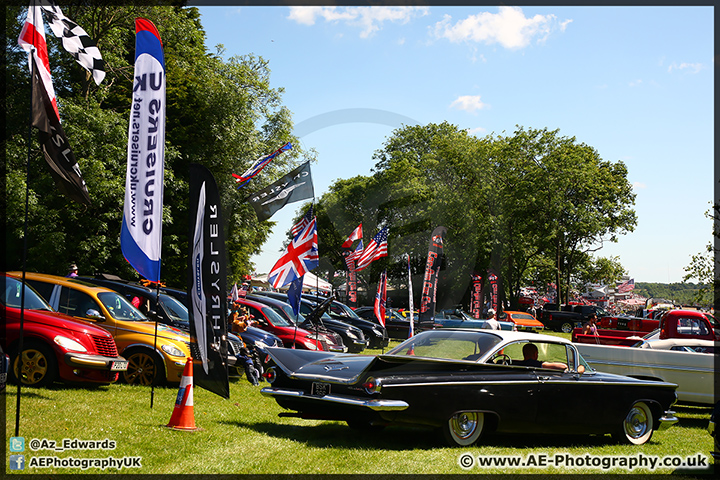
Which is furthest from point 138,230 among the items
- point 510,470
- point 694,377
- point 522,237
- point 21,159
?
point 522,237

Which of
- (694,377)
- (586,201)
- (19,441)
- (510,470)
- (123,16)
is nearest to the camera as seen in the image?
(19,441)

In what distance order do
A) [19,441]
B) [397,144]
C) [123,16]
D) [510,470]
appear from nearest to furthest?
[19,441] → [510,470] → [123,16] → [397,144]

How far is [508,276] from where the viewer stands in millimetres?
50031

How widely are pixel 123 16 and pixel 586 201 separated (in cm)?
3521

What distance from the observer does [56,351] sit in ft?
29.5

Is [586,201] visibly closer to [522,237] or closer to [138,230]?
[522,237]

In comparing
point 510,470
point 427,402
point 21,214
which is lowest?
point 510,470

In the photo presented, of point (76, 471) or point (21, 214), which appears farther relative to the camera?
point (21, 214)

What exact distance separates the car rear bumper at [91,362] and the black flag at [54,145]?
7.54 ft

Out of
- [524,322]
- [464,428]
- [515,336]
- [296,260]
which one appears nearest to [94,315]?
[464,428]

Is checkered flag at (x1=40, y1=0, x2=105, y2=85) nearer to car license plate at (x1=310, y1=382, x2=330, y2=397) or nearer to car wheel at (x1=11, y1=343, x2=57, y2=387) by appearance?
car wheel at (x1=11, y1=343, x2=57, y2=387)

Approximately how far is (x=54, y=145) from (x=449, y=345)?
17.4 ft

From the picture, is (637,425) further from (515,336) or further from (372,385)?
(372,385)

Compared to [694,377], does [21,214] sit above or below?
above
